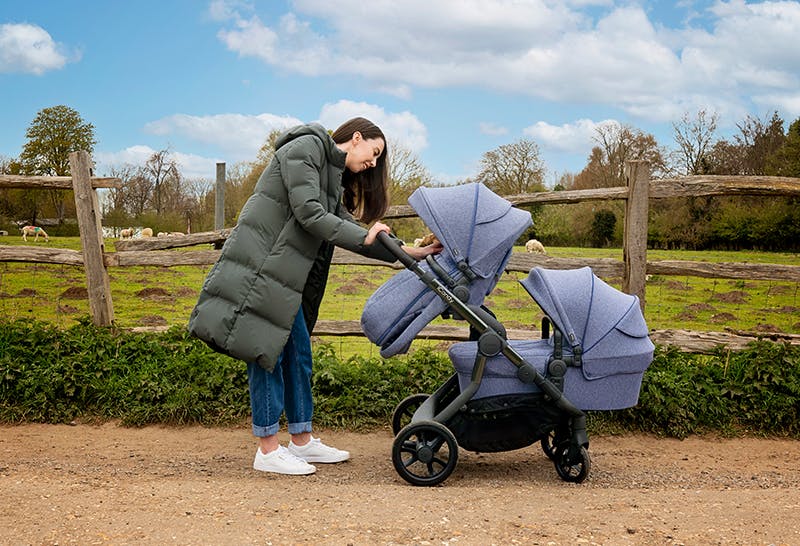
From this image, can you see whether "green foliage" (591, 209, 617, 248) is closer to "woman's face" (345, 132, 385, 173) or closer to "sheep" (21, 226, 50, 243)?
"sheep" (21, 226, 50, 243)

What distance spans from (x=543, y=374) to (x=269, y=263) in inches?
59.3

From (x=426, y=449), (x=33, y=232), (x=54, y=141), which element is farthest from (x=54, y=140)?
(x=426, y=449)

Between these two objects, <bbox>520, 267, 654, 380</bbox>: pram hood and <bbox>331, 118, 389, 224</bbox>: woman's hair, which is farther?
<bbox>331, 118, 389, 224</bbox>: woman's hair

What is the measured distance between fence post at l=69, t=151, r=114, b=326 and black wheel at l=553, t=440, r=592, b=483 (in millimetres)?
3921

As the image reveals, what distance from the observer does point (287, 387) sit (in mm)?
4250

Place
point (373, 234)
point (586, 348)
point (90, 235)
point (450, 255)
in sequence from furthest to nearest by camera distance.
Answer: point (90, 235), point (586, 348), point (450, 255), point (373, 234)

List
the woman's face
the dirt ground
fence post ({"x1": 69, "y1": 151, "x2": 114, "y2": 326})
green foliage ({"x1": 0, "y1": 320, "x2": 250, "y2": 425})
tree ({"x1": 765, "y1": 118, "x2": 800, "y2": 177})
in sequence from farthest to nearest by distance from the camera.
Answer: tree ({"x1": 765, "y1": 118, "x2": 800, "y2": 177})
fence post ({"x1": 69, "y1": 151, "x2": 114, "y2": 326})
green foliage ({"x1": 0, "y1": 320, "x2": 250, "y2": 425})
the woman's face
the dirt ground

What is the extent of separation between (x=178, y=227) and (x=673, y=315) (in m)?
8.34

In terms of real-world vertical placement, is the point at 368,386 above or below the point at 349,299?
below

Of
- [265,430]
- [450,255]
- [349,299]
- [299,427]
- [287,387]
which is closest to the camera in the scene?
[450,255]

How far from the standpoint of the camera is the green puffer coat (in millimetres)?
3764

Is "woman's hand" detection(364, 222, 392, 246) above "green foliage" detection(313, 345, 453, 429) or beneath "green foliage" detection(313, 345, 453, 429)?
above

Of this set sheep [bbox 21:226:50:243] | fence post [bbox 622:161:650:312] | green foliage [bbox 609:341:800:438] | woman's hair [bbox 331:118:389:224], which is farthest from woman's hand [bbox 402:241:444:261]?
sheep [bbox 21:226:50:243]

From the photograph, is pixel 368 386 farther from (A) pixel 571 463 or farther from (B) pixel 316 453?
(A) pixel 571 463
